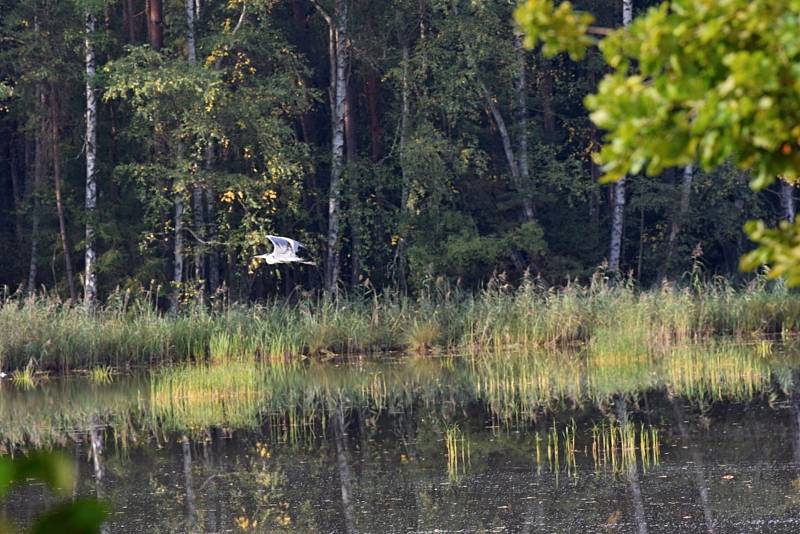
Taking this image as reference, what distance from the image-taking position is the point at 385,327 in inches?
747

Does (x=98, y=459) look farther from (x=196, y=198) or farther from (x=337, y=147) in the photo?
(x=337, y=147)

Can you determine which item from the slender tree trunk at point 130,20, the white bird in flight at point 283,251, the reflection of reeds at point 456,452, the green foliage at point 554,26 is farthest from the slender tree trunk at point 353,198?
the green foliage at point 554,26

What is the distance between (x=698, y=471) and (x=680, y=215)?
1653cm

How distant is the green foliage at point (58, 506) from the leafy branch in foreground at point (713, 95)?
4.67 ft

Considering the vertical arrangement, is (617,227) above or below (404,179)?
below

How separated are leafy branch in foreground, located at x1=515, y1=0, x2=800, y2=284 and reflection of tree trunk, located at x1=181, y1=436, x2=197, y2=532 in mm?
5471

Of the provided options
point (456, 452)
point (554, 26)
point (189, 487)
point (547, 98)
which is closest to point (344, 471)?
point (456, 452)

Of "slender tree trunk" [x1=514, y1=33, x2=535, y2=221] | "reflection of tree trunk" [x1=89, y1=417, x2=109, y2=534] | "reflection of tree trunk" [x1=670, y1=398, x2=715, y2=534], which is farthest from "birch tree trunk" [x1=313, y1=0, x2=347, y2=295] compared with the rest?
"reflection of tree trunk" [x1=670, y1=398, x2=715, y2=534]

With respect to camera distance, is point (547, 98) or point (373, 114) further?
point (547, 98)

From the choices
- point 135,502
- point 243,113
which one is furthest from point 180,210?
point 135,502

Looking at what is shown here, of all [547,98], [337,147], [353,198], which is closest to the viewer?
[337,147]

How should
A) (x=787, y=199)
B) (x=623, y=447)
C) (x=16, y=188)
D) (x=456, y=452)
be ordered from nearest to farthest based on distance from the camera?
1. (x=623, y=447)
2. (x=456, y=452)
3. (x=787, y=199)
4. (x=16, y=188)

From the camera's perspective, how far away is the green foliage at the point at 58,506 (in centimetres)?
138

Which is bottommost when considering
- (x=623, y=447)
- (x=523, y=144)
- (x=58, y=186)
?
(x=623, y=447)
